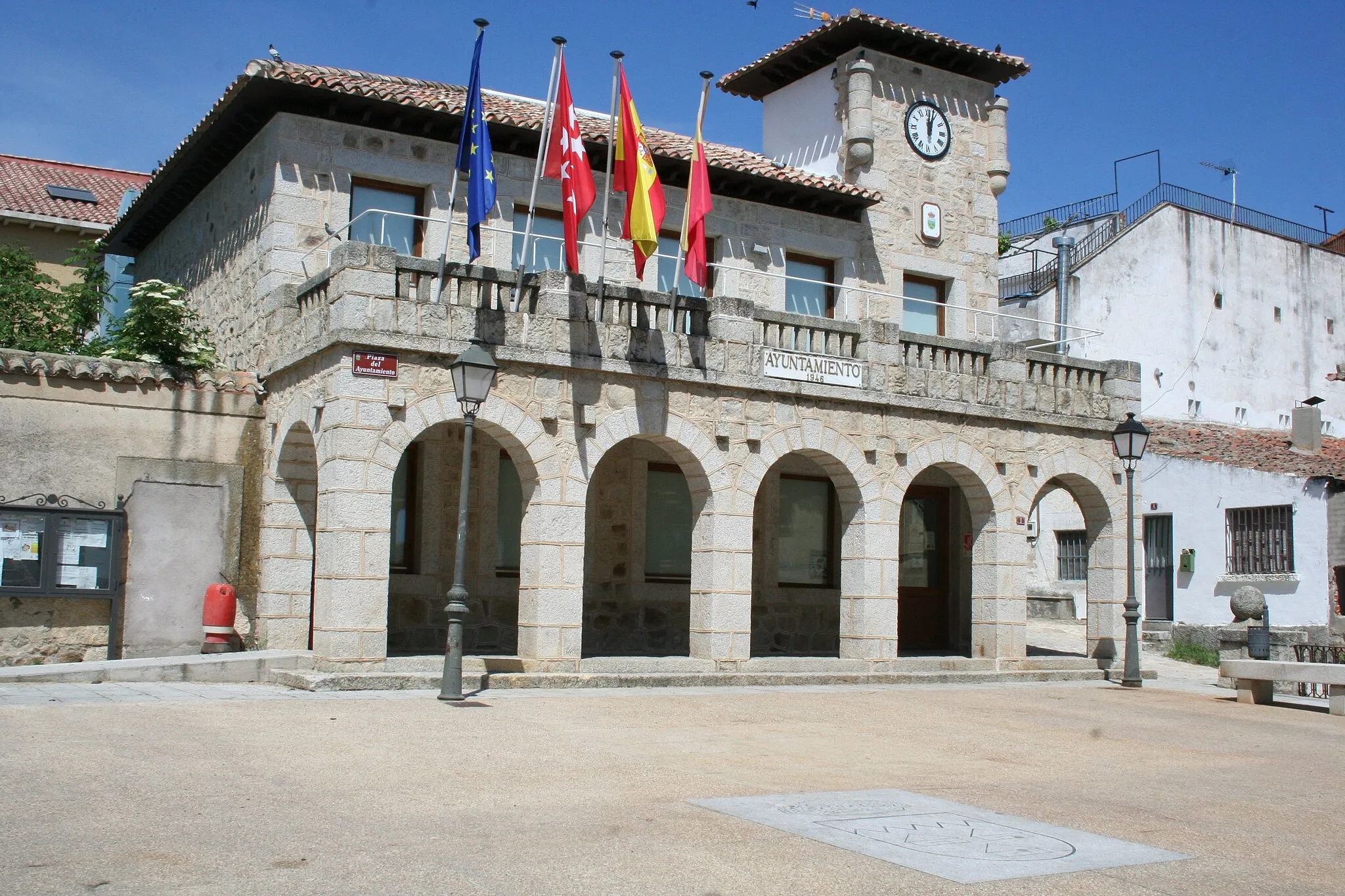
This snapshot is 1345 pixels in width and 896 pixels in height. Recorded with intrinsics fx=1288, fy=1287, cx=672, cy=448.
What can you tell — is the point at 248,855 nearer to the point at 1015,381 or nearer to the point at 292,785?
the point at 292,785

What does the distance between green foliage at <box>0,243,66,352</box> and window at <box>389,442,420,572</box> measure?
20.7 ft

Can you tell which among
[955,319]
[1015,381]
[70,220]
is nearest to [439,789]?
[1015,381]

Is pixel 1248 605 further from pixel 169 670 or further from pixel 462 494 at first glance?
pixel 169 670

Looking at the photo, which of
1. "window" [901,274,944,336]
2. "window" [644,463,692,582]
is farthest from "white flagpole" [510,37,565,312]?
"window" [901,274,944,336]

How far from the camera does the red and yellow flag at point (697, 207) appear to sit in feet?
49.2

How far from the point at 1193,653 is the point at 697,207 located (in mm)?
11559

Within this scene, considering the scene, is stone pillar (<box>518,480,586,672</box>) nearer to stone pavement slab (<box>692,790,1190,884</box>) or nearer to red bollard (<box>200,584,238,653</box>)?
red bollard (<box>200,584,238,653</box>)

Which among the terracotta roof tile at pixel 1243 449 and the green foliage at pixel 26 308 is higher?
the green foliage at pixel 26 308

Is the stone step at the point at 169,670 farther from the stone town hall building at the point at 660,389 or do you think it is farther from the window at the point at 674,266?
the window at the point at 674,266

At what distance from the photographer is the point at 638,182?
14.5m

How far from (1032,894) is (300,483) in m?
11.3

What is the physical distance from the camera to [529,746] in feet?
29.9

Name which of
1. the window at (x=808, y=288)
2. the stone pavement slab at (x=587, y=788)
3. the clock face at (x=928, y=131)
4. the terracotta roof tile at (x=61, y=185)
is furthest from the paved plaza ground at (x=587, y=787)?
the terracotta roof tile at (x=61, y=185)

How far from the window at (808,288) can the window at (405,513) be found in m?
5.96
